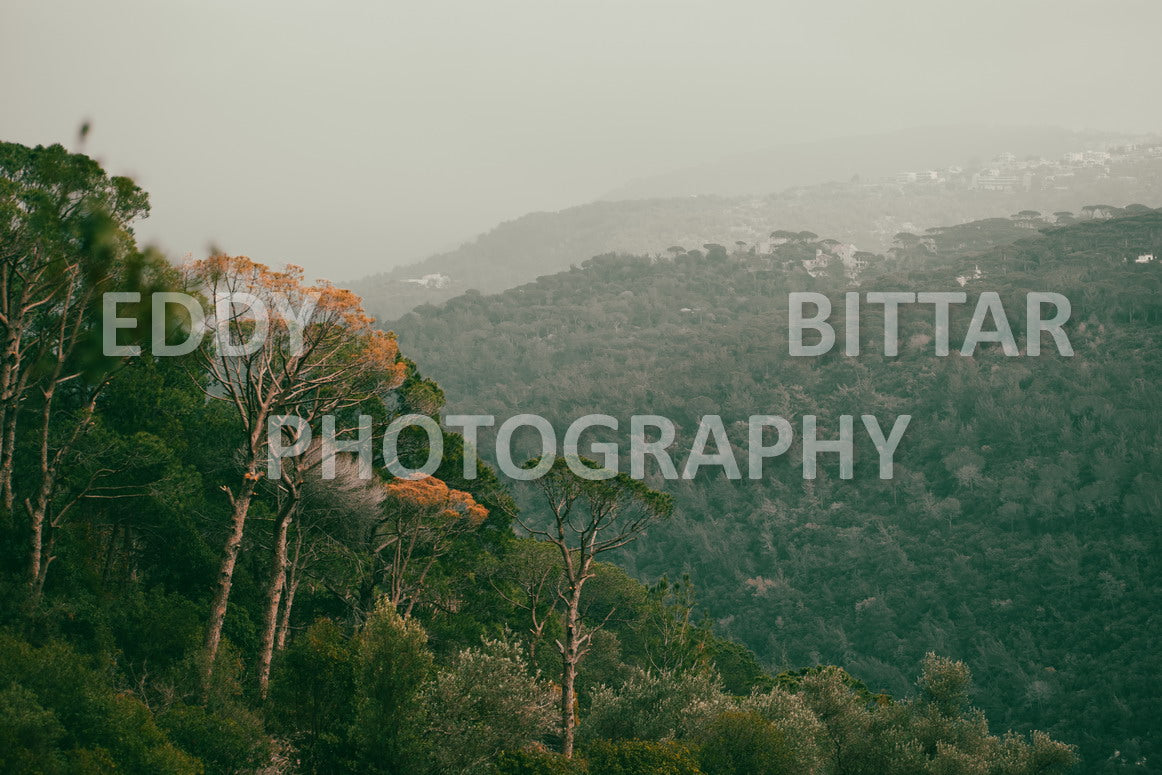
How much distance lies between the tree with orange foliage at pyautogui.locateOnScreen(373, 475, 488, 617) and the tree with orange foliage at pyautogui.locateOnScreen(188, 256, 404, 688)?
3874mm

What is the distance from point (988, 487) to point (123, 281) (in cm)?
4910

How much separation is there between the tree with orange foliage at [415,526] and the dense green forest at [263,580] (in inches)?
3.9

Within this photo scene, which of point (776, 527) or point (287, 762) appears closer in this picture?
point (287, 762)

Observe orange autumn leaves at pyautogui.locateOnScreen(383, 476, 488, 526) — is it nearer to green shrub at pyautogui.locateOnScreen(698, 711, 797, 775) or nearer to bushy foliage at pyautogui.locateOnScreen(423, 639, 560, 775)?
bushy foliage at pyautogui.locateOnScreen(423, 639, 560, 775)

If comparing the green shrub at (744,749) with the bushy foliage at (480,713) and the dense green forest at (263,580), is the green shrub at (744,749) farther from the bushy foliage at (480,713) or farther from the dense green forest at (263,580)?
the bushy foliage at (480,713)

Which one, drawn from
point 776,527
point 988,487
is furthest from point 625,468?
point 988,487

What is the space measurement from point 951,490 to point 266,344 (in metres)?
47.9

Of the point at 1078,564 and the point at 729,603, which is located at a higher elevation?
the point at 1078,564

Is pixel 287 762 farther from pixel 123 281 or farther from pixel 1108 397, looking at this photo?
pixel 1108 397

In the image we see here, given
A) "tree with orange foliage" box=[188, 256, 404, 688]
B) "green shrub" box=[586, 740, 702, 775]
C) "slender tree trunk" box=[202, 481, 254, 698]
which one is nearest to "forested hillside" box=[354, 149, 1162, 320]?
"tree with orange foliage" box=[188, 256, 404, 688]

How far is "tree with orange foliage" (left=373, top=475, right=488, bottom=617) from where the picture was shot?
22.5 m

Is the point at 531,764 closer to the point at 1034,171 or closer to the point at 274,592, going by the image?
the point at 274,592

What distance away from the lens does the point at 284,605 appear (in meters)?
23.4

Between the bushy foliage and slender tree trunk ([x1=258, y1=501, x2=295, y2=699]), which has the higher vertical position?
slender tree trunk ([x1=258, y1=501, x2=295, y2=699])
